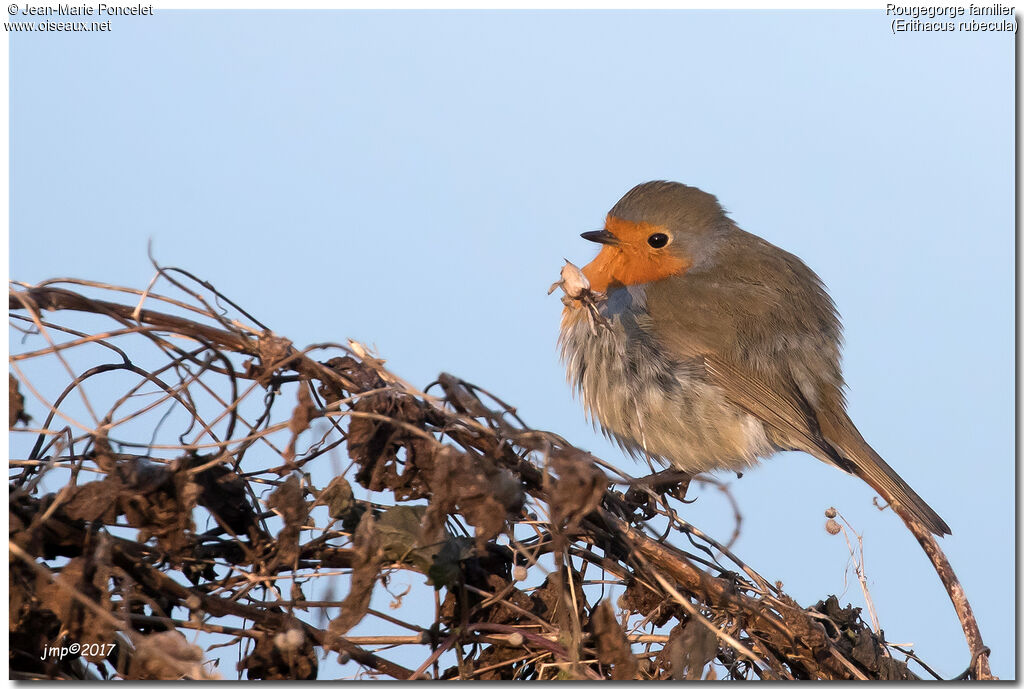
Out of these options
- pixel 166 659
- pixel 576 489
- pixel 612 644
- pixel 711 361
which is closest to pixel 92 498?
pixel 166 659

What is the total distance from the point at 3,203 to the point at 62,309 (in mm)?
439

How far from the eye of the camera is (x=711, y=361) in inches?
154

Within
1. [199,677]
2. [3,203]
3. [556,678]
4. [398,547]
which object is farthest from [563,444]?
[3,203]

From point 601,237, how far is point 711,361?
2.68 feet

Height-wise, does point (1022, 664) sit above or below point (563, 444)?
below

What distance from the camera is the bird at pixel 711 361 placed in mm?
3834

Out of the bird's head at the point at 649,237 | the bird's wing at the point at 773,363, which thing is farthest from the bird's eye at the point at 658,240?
the bird's wing at the point at 773,363

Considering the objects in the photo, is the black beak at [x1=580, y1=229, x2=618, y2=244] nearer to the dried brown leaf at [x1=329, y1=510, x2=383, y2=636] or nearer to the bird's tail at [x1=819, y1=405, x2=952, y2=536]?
the bird's tail at [x1=819, y1=405, x2=952, y2=536]

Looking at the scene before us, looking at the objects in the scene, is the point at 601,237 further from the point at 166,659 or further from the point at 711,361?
the point at 166,659

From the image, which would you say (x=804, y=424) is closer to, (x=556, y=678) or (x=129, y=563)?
(x=556, y=678)

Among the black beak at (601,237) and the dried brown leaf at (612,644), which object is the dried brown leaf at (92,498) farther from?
the black beak at (601,237)

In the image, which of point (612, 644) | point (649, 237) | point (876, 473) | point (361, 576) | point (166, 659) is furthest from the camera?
point (649, 237)

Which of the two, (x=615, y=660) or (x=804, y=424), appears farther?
(x=804, y=424)

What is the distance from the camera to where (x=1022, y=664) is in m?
2.54
